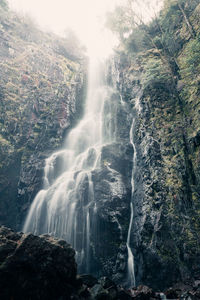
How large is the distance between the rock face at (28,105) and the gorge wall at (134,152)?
4.9 inches

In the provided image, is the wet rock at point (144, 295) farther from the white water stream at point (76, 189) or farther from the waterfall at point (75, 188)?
the waterfall at point (75, 188)

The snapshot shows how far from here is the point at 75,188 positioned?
18.0m

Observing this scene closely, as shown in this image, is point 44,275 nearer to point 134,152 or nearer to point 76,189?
point 76,189

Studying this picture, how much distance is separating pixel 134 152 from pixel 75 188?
6.77 m

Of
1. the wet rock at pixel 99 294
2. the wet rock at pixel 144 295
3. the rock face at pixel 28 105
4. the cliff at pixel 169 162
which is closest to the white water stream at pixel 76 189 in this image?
the rock face at pixel 28 105

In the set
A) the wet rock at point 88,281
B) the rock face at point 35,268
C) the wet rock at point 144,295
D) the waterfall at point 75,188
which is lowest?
the wet rock at point 144,295

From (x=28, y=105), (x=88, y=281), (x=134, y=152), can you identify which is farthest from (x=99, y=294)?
(x=28, y=105)

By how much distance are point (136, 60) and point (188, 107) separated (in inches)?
507

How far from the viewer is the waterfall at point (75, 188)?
16031 mm

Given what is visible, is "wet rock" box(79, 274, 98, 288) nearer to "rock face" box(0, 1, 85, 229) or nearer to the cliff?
the cliff

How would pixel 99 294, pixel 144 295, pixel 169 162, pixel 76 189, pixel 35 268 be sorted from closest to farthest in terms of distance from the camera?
1. pixel 35 268
2. pixel 99 294
3. pixel 144 295
4. pixel 169 162
5. pixel 76 189

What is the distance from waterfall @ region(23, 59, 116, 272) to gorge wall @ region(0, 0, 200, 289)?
1.77ft

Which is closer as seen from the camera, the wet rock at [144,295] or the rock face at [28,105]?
the wet rock at [144,295]

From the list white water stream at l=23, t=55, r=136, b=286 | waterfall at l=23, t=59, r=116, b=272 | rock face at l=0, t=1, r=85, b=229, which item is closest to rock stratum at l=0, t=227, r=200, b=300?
white water stream at l=23, t=55, r=136, b=286
